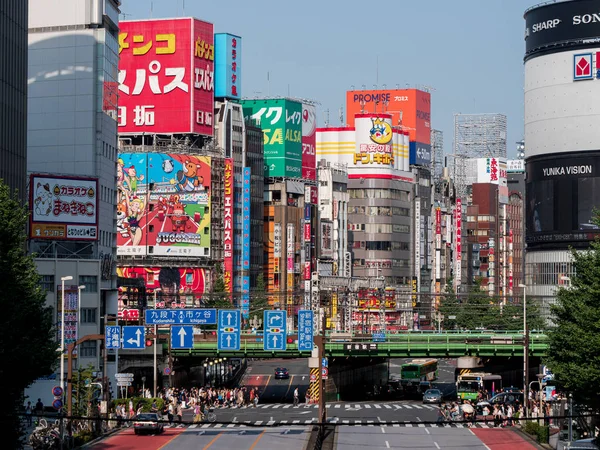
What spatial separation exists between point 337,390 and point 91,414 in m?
58.7

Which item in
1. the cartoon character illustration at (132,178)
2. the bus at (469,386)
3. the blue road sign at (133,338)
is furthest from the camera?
the cartoon character illustration at (132,178)

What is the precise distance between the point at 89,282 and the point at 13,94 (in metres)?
26.3

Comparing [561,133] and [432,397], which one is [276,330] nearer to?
[432,397]

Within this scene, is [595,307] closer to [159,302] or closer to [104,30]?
[104,30]

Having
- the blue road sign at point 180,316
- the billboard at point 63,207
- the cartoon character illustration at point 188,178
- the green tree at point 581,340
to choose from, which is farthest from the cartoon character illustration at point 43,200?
the cartoon character illustration at point 188,178

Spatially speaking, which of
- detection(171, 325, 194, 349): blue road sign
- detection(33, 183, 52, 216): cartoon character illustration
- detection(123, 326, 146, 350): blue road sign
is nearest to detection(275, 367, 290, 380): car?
detection(33, 183, 52, 216): cartoon character illustration

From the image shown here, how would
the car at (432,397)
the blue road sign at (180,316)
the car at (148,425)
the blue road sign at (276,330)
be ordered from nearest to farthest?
the car at (148,425), the blue road sign at (276,330), the blue road sign at (180,316), the car at (432,397)

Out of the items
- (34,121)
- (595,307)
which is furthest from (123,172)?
(595,307)

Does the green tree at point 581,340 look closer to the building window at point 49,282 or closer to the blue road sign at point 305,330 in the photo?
the blue road sign at point 305,330

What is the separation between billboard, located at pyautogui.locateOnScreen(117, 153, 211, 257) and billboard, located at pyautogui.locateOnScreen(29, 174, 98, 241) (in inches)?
2639

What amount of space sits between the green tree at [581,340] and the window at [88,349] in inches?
2180

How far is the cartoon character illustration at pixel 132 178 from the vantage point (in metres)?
192

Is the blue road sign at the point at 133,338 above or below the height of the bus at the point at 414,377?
above

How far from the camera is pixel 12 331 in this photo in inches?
2436
